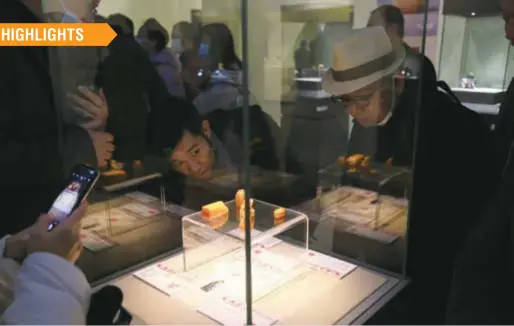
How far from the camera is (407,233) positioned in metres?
0.99

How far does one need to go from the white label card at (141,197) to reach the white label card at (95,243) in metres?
0.15

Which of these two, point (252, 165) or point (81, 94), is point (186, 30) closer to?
point (81, 94)

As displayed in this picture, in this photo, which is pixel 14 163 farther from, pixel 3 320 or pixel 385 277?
pixel 385 277

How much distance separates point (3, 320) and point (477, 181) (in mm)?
860

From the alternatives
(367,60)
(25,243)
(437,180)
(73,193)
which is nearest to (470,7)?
(367,60)

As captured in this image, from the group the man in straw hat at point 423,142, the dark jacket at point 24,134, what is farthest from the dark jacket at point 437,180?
the dark jacket at point 24,134

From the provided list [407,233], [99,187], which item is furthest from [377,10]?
[99,187]

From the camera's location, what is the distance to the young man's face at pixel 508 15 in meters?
1.02

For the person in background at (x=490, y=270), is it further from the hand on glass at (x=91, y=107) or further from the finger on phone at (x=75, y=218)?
the hand on glass at (x=91, y=107)

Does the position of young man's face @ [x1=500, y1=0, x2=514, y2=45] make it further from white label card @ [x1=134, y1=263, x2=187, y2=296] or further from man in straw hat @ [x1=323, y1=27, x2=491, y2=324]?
white label card @ [x1=134, y1=263, x2=187, y2=296]

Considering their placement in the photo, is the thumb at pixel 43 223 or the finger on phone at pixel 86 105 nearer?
the thumb at pixel 43 223

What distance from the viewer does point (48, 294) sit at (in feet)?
1.75

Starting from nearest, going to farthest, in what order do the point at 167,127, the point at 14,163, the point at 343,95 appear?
the point at 14,163
the point at 343,95
the point at 167,127

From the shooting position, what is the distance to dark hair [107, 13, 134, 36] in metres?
1.18
